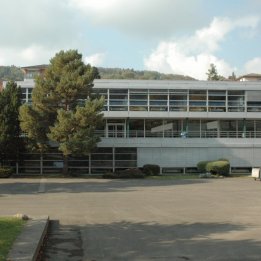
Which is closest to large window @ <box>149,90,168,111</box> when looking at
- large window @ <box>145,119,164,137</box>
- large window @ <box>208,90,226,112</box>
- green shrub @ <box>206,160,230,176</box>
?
large window @ <box>145,119,164,137</box>

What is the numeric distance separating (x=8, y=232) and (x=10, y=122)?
104 feet

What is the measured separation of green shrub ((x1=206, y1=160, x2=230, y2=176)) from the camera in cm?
4450

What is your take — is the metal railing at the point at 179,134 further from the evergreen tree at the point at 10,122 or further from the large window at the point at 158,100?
the evergreen tree at the point at 10,122

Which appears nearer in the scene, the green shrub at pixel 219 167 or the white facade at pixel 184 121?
the green shrub at pixel 219 167

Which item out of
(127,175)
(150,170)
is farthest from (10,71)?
(127,175)

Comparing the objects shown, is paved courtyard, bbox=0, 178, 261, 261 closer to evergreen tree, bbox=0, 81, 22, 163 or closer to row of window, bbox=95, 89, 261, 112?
evergreen tree, bbox=0, 81, 22, 163

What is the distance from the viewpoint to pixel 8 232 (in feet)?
39.0

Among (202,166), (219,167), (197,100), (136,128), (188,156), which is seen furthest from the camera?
(136,128)

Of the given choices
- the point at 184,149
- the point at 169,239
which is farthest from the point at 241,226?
the point at 184,149

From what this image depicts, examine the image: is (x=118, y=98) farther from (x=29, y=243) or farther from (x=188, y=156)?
(x=29, y=243)

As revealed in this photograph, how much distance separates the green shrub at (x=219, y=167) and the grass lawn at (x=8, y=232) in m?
31.7

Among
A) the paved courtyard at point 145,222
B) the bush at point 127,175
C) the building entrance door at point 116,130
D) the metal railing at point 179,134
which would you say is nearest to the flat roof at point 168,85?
the building entrance door at point 116,130

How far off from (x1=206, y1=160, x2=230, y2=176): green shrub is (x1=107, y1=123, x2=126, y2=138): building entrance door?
411 inches

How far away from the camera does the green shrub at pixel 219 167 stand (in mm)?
44500
